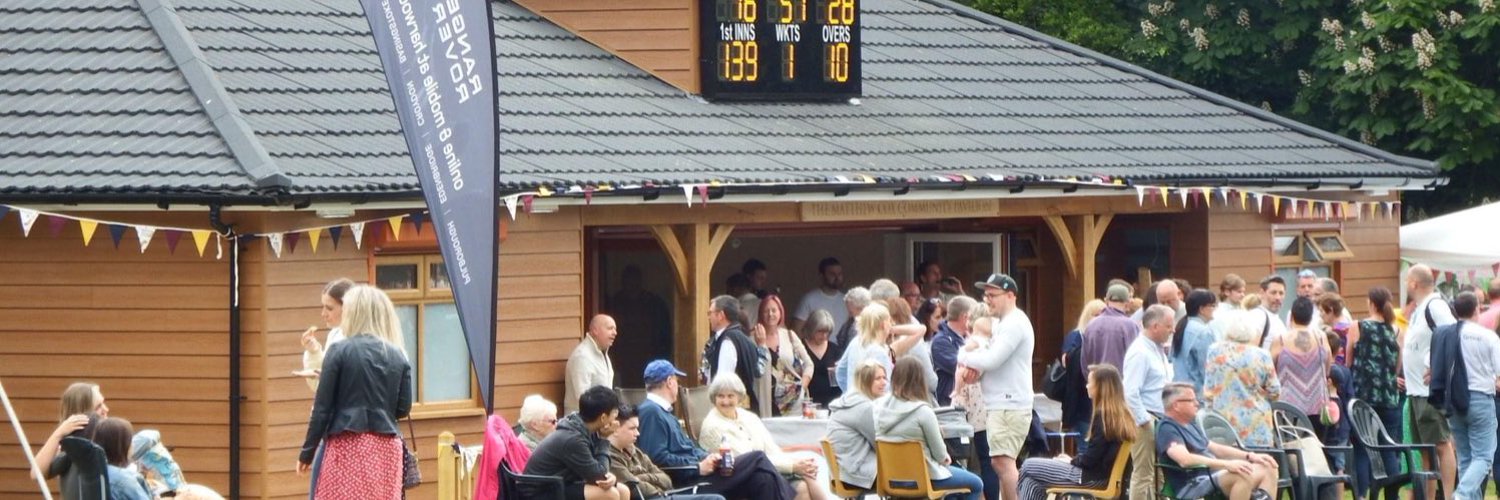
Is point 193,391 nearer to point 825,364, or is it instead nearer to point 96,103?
point 96,103

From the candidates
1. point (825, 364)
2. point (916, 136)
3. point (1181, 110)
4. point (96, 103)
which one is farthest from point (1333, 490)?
point (96, 103)

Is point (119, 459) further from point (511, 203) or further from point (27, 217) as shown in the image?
point (511, 203)

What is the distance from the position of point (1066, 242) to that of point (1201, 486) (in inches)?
216

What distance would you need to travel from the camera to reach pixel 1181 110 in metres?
20.1

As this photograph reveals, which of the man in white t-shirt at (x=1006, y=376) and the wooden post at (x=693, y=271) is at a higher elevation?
the wooden post at (x=693, y=271)

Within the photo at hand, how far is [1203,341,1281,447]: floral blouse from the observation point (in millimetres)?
13375

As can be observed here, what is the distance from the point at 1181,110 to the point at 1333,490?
6622 millimetres

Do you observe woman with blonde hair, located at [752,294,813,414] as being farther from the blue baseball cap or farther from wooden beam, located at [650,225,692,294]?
the blue baseball cap

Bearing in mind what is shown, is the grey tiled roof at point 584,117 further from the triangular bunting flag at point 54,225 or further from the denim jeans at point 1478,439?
the denim jeans at point 1478,439

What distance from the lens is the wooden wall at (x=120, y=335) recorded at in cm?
1377

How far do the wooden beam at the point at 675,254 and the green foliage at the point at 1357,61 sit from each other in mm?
10874

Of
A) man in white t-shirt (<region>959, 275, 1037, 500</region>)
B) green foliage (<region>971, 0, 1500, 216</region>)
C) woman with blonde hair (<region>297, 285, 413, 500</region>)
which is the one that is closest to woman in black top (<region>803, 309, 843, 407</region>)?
man in white t-shirt (<region>959, 275, 1037, 500</region>)

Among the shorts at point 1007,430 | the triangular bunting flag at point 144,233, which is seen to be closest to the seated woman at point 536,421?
the triangular bunting flag at point 144,233

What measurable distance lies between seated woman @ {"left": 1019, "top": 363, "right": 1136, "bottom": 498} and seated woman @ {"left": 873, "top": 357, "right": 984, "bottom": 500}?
51cm
